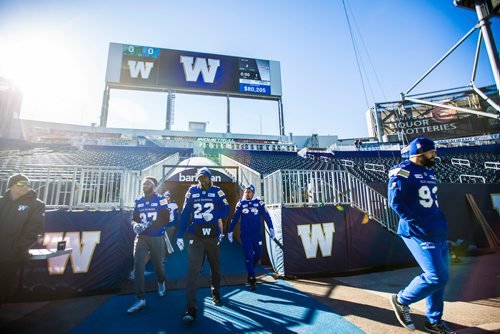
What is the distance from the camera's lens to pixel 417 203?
2779mm

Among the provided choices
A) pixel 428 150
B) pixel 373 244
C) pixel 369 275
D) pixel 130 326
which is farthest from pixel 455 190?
pixel 130 326

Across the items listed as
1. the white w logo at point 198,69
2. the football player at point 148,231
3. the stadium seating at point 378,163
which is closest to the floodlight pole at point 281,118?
the stadium seating at point 378,163

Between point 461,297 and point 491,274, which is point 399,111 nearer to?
point 491,274

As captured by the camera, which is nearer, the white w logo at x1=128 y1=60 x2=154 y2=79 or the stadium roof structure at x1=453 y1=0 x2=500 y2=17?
the stadium roof structure at x1=453 y1=0 x2=500 y2=17

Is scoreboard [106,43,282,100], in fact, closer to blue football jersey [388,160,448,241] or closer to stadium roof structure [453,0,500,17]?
stadium roof structure [453,0,500,17]

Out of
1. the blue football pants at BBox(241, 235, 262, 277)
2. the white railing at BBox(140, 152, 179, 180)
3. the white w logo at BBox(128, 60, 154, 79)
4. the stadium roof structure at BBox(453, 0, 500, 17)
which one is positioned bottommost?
the blue football pants at BBox(241, 235, 262, 277)

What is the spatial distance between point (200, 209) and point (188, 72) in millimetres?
25546

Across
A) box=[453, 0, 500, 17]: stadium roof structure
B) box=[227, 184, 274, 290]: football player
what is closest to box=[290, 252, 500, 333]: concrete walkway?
box=[227, 184, 274, 290]: football player

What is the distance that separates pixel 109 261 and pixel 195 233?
2.61m

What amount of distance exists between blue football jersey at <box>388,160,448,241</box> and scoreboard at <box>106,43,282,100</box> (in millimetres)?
25385

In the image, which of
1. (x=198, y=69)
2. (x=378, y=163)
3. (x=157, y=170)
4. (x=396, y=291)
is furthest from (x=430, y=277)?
(x=198, y=69)

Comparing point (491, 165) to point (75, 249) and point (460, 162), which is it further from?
point (75, 249)

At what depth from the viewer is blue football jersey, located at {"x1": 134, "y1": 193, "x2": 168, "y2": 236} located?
13.2 feet

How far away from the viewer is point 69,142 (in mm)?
22547
